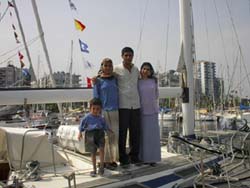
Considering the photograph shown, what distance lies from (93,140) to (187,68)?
11.0 ft

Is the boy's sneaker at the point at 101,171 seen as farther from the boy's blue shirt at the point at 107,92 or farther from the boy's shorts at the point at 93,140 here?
the boy's blue shirt at the point at 107,92

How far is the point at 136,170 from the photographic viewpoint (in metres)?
4.45

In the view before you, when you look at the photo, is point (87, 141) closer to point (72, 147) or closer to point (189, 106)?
point (72, 147)

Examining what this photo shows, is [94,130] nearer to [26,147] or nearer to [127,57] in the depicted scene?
[26,147]

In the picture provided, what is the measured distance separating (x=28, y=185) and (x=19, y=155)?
0.81 meters

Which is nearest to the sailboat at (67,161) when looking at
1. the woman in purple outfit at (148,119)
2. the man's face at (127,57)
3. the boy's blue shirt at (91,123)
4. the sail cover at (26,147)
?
the sail cover at (26,147)

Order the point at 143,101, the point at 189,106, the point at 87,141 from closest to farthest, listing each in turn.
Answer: the point at 87,141 < the point at 143,101 < the point at 189,106

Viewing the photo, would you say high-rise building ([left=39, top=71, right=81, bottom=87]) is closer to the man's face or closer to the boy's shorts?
the man's face

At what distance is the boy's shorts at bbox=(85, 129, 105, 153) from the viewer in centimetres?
427

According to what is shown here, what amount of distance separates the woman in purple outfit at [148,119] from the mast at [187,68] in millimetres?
1799

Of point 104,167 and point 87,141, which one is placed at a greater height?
point 87,141

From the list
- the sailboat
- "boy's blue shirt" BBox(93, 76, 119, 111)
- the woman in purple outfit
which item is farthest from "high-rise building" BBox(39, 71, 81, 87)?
the woman in purple outfit

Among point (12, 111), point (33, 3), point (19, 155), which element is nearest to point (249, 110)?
point (12, 111)

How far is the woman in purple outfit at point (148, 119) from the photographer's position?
495cm
